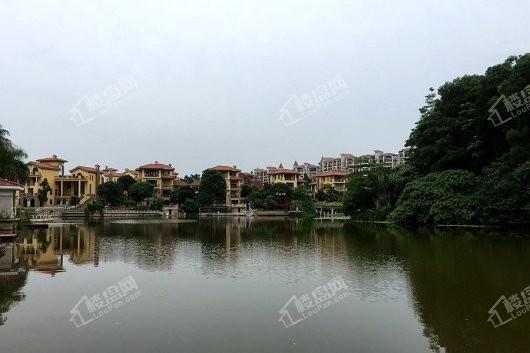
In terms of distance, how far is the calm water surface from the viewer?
7508 millimetres

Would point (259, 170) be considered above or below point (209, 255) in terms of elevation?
above

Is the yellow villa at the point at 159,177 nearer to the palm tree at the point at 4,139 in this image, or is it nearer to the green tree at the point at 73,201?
the green tree at the point at 73,201

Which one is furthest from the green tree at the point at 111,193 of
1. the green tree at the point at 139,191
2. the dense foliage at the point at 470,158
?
the dense foliage at the point at 470,158

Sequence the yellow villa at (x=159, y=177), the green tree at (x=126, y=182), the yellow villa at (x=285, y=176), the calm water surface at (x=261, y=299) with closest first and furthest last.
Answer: the calm water surface at (x=261, y=299), the green tree at (x=126, y=182), the yellow villa at (x=159, y=177), the yellow villa at (x=285, y=176)

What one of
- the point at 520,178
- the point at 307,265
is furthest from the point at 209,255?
the point at 520,178

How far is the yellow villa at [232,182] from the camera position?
73.7 m

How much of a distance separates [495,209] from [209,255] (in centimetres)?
2043

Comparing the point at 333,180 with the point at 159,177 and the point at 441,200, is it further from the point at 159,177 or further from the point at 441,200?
the point at 441,200

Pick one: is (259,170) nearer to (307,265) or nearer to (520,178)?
(520,178)

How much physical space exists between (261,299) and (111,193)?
53854 millimetres

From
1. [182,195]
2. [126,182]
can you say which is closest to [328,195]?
[182,195]

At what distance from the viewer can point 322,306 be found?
1004 centimetres

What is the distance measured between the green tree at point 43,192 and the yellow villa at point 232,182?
24624 millimetres

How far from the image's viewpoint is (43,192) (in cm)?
6000
